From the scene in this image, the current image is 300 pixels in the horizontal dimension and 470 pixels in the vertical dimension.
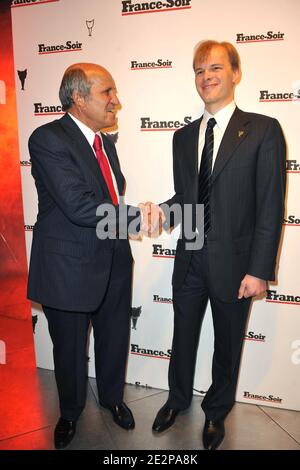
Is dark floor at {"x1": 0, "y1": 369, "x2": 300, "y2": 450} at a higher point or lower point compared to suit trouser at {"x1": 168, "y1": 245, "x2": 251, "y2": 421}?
lower

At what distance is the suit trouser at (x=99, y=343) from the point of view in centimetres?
209

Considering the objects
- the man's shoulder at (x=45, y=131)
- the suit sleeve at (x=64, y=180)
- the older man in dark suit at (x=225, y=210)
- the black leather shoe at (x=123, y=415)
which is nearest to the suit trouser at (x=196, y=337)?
the older man in dark suit at (x=225, y=210)

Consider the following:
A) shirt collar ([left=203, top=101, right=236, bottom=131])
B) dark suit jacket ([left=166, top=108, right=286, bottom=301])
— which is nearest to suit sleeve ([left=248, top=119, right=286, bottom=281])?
dark suit jacket ([left=166, top=108, right=286, bottom=301])

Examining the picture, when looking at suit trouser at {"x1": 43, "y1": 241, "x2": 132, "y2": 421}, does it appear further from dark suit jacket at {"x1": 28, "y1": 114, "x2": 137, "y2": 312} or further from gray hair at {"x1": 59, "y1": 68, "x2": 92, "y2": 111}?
gray hair at {"x1": 59, "y1": 68, "x2": 92, "y2": 111}

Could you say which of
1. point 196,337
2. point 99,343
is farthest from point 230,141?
point 99,343

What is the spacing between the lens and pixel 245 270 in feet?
6.55

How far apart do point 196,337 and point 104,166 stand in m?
1.15

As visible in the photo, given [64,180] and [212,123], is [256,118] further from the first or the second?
[64,180]

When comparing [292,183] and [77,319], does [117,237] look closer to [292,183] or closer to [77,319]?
[77,319]

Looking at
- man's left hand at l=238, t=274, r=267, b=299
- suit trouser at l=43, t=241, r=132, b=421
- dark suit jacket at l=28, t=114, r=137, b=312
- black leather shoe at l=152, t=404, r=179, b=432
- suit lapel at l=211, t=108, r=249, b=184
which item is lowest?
black leather shoe at l=152, t=404, r=179, b=432

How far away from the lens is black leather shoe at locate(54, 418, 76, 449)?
213 cm

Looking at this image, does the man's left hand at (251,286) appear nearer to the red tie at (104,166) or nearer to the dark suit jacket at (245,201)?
the dark suit jacket at (245,201)

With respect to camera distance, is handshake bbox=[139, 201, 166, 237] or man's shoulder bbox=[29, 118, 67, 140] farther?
handshake bbox=[139, 201, 166, 237]

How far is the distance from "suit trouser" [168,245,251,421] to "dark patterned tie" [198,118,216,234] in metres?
0.19
